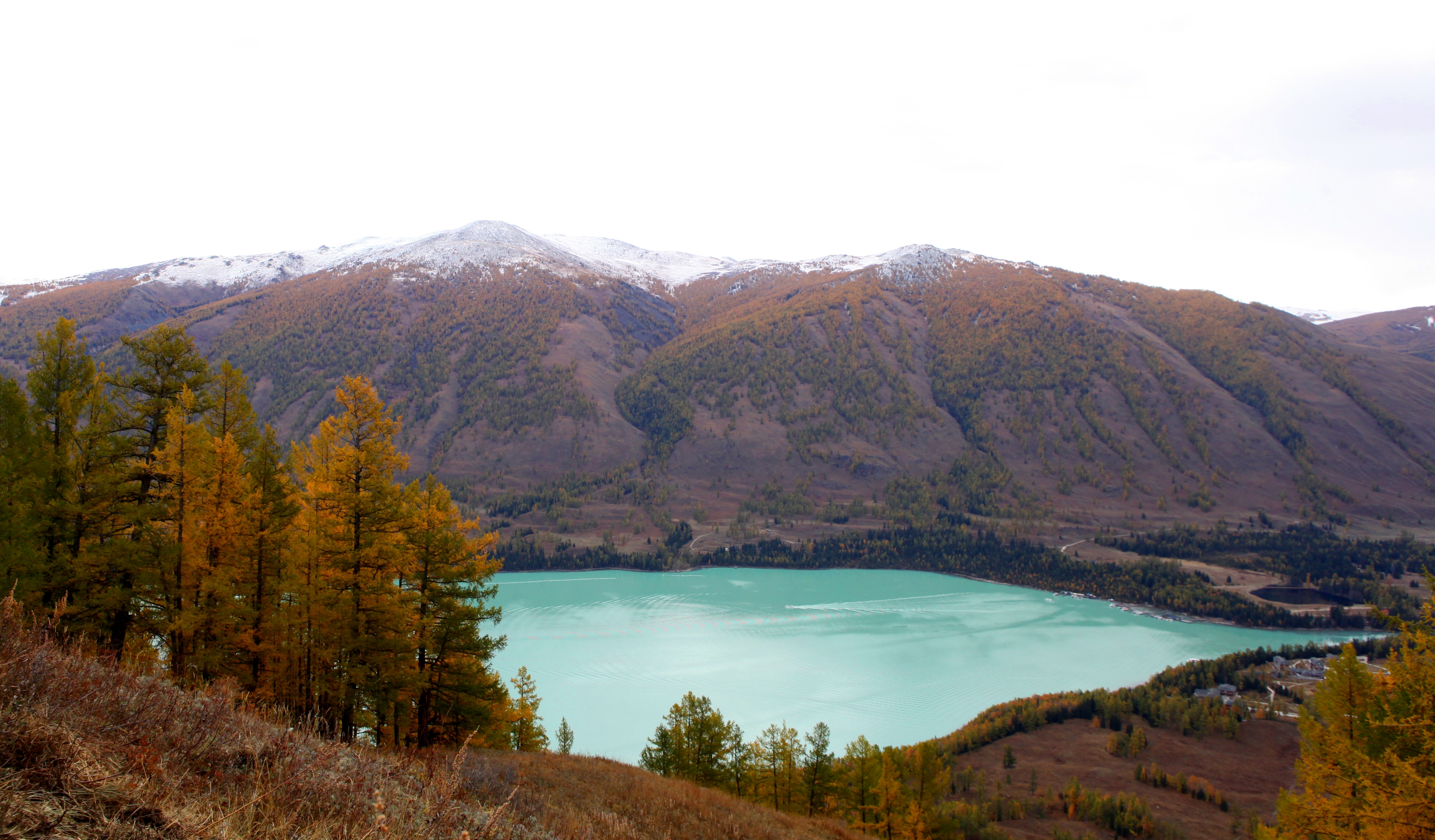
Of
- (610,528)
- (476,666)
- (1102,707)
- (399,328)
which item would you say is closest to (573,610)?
(610,528)

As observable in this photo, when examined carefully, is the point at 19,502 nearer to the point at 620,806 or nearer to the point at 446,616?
the point at 446,616

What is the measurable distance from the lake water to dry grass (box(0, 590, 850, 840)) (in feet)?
123

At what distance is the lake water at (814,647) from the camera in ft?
174

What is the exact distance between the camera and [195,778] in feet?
15.5

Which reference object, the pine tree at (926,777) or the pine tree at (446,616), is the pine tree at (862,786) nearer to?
the pine tree at (926,777)

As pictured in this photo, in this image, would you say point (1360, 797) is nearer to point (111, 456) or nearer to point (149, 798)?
point (149, 798)

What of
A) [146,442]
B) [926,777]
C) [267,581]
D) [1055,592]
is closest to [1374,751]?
[926,777]

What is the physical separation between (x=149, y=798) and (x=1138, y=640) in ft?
333

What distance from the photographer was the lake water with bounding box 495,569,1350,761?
174 feet

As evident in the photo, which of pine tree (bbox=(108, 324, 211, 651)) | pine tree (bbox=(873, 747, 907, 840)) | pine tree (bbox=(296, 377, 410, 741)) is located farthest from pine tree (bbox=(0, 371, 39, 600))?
pine tree (bbox=(873, 747, 907, 840))

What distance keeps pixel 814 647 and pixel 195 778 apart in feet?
Answer: 235

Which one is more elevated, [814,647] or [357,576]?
[357,576]

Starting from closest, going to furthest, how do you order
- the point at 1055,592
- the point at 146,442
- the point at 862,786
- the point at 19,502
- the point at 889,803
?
the point at 19,502 < the point at 146,442 < the point at 889,803 < the point at 862,786 < the point at 1055,592

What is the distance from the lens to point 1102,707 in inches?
2163
